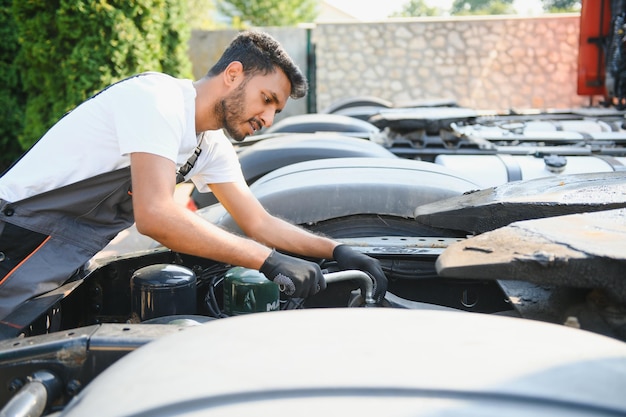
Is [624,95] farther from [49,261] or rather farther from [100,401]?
[100,401]

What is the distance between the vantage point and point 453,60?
13.7 m

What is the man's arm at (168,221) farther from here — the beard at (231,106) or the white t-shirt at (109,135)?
the beard at (231,106)

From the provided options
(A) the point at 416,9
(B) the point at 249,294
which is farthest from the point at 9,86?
(A) the point at 416,9

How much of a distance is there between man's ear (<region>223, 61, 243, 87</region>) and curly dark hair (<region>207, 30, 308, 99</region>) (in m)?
0.02

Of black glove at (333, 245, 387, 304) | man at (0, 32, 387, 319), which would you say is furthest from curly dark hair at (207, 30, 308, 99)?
black glove at (333, 245, 387, 304)

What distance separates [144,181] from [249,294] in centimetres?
44

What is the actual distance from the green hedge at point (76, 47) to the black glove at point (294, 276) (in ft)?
20.0

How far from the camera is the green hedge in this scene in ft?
23.8

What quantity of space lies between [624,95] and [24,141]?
6.56 meters

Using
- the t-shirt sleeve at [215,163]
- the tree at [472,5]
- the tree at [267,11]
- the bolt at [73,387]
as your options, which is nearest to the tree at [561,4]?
the tree at [472,5]

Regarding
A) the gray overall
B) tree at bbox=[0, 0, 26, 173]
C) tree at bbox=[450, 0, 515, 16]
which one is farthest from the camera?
tree at bbox=[450, 0, 515, 16]

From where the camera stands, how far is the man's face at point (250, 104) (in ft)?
7.39

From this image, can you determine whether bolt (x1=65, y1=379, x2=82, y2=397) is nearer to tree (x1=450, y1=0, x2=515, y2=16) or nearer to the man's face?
the man's face

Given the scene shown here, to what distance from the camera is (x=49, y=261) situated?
1913 millimetres
